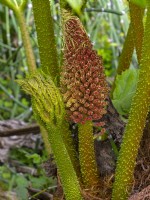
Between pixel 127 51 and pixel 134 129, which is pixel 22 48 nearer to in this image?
pixel 127 51

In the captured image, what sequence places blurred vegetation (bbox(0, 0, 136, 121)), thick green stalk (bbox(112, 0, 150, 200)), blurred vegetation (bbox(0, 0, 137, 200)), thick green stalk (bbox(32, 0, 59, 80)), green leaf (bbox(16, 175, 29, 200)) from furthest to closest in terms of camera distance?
blurred vegetation (bbox(0, 0, 136, 121))
blurred vegetation (bbox(0, 0, 137, 200))
green leaf (bbox(16, 175, 29, 200))
thick green stalk (bbox(32, 0, 59, 80))
thick green stalk (bbox(112, 0, 150, 200))

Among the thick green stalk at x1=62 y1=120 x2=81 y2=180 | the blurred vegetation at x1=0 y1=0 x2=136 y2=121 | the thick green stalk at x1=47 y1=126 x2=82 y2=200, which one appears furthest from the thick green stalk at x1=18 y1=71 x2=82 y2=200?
the blurred vegetation at x1=0 y1=0 x2=136 y2=121

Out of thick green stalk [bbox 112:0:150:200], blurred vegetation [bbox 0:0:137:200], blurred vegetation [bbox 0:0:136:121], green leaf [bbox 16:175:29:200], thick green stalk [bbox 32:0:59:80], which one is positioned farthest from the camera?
blurred vegetation [bbox 0:0:136:121]

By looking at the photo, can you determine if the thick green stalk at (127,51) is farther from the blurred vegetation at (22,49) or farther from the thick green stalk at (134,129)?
the blurred vegetation at (22,49)

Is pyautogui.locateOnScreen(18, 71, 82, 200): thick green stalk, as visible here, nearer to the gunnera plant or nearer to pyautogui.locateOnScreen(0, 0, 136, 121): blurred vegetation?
the gunnera plant

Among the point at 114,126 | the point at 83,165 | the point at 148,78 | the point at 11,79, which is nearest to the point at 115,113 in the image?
the point at 114,126

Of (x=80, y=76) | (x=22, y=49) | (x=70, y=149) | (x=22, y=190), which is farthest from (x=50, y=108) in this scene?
(x=22, y=49)
